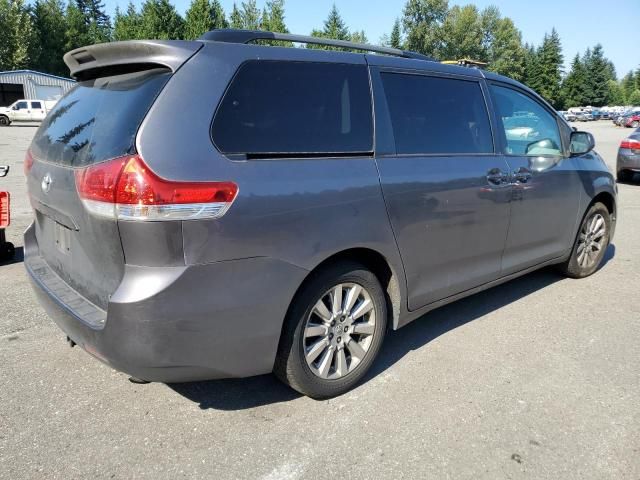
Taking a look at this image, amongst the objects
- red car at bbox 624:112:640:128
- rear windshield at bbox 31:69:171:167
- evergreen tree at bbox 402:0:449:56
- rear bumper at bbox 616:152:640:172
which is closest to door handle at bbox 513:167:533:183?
rear windshield at bbox 31:69:171:167

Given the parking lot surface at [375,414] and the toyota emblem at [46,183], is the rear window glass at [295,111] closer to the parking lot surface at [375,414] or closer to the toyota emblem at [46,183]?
the toyota emblem at [46,183]

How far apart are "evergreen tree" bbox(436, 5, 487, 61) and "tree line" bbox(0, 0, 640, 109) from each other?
160 millimetres

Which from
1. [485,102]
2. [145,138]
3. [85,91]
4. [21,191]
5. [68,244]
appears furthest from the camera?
[21,191]

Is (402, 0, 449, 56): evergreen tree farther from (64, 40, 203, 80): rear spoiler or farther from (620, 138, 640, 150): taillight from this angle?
(64, 40, 203, 80): rear spoiler

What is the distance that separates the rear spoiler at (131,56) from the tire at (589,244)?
397 cm

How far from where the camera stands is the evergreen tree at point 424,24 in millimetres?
83125

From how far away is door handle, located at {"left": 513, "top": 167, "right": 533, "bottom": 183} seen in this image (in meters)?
3.86

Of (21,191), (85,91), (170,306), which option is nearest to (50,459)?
(170,306)

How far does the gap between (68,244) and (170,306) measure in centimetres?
83

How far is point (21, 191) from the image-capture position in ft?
30.9

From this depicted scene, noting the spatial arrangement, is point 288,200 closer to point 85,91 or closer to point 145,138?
point 145,138

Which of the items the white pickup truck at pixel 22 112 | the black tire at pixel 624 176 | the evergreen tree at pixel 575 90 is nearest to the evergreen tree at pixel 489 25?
the evergreen tree at pixel 575 90

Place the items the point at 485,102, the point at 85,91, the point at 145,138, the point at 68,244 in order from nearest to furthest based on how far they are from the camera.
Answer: the point at 145,138 → the point at 68,244 → the point at 85,91 → the point at 485,102

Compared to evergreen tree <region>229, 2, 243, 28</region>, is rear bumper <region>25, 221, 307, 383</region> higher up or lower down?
lower down
